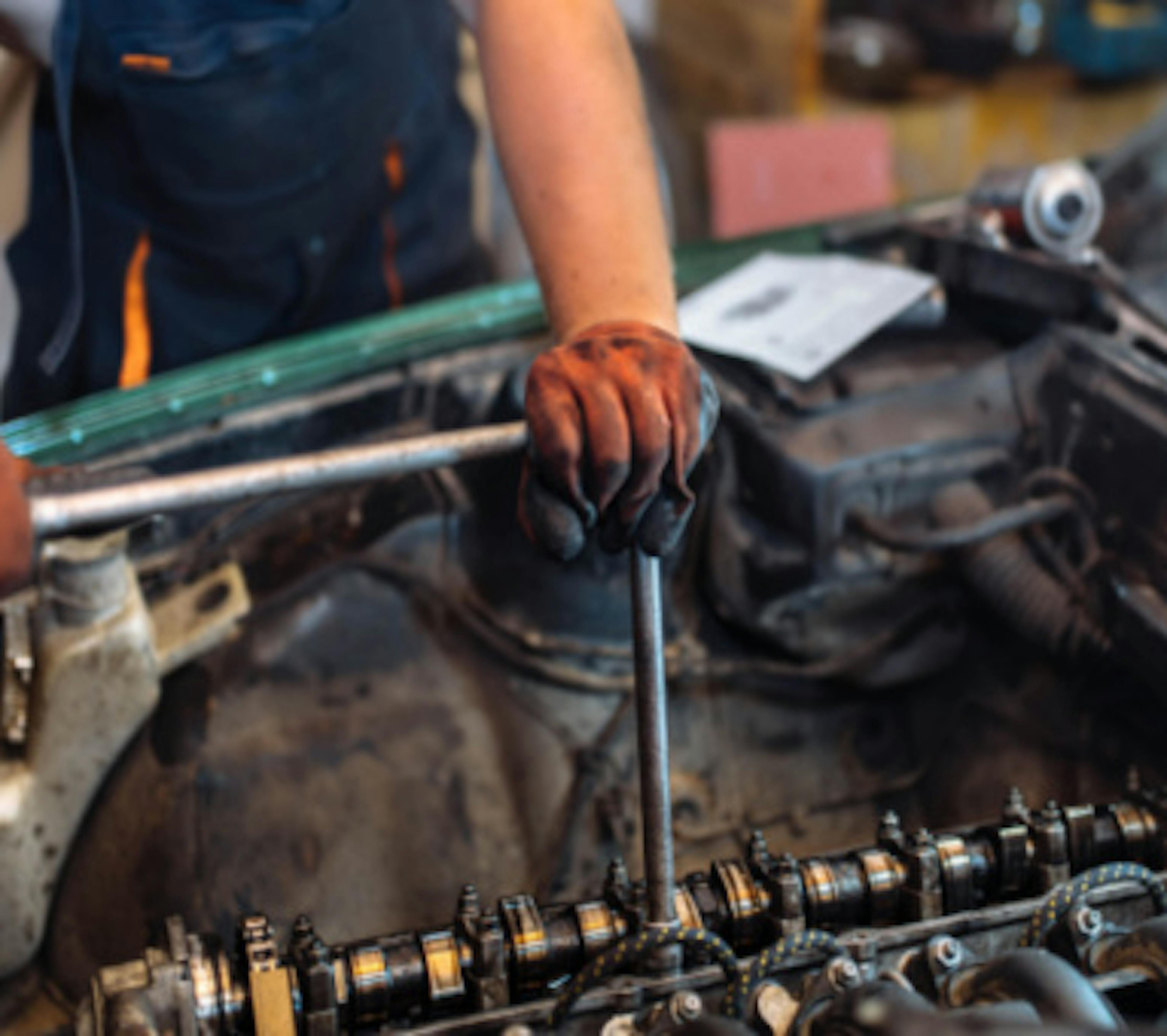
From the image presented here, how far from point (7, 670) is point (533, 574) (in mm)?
543

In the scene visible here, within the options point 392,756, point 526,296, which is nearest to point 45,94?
point 526,296

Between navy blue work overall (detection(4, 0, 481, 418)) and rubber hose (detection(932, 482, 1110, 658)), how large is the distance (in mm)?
897

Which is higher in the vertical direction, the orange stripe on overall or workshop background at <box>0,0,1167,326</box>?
the orange stripe on overall

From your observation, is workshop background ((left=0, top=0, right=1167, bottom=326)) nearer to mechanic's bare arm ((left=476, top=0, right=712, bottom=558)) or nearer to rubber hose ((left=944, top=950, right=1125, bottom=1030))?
mechanic's bare arm ((left=476, top=0, right=712, bottom=558))

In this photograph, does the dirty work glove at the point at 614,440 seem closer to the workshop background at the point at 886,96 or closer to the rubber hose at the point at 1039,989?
the rubber hose at the point at 1039,989

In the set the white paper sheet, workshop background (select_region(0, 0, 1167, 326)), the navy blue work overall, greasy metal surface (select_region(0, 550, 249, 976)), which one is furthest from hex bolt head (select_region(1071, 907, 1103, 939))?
workshop background (select_region(0, 0, 1167, 326))

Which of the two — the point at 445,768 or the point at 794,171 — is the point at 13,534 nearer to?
the point at 445,768

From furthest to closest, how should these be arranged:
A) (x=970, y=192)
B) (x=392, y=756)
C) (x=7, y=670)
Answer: (x=970, y=192) < (x=392, y=756) < (x=7, y=670)

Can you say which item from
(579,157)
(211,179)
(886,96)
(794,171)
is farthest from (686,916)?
(886,96)

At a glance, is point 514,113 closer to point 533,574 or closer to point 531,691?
point 533,574

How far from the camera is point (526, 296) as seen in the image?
1926 mm

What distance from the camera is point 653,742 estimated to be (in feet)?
3.99

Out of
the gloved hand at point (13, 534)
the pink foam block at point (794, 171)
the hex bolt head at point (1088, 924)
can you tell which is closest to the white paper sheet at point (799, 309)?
the hex bolt head at point (1088, 924)

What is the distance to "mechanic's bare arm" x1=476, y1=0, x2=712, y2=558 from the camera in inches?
47.5
